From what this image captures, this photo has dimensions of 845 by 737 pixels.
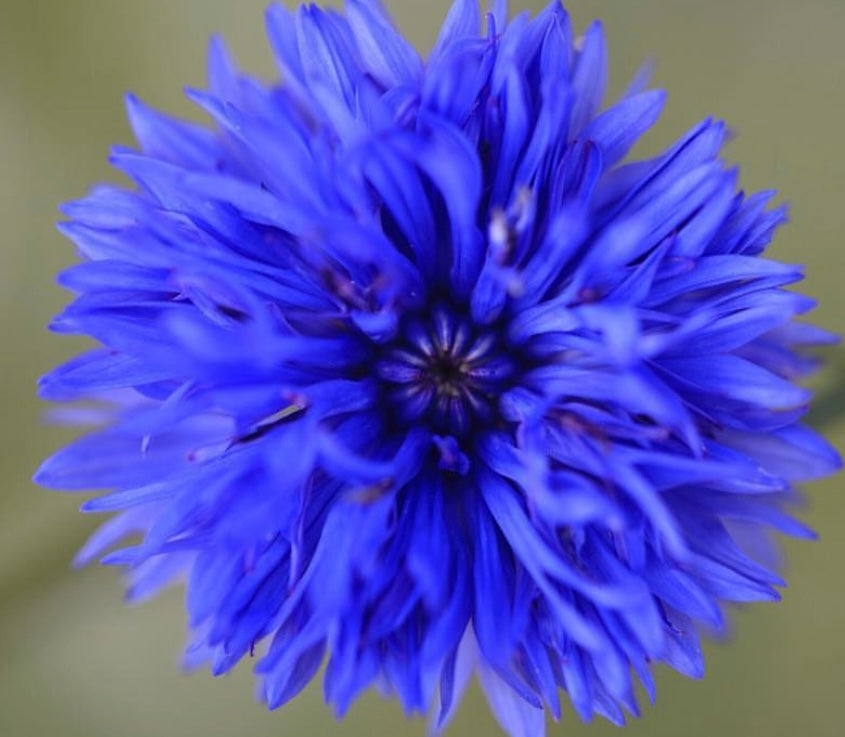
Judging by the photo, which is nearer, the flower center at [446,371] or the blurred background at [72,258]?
the flower center at [446,371]

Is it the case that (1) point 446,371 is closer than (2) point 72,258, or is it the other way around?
(1) point 446,371

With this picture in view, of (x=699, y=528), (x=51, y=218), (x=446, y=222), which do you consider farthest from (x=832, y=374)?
(x=51, y=218)

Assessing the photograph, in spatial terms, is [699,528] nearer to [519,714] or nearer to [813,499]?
[519,714]

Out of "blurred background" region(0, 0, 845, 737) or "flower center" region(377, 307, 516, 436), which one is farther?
"blurred background" region(0, 0, 845, 737)
